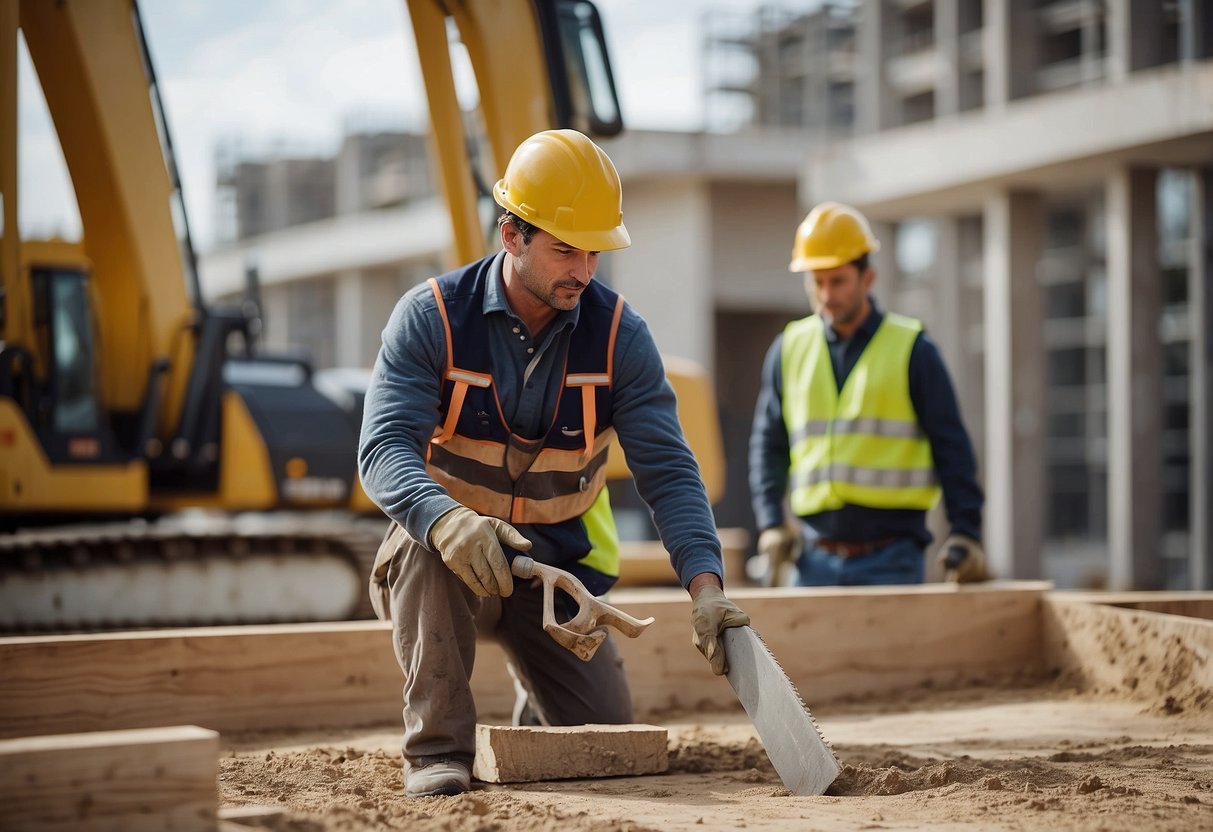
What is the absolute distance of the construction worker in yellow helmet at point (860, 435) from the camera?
17.2ft

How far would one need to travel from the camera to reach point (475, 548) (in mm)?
3227

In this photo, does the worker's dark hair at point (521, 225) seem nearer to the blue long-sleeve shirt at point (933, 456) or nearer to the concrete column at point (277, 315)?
the blue long-sleeve shirt at point (933, 456)

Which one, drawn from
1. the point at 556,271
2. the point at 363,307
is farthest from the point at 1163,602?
the point at 363,307

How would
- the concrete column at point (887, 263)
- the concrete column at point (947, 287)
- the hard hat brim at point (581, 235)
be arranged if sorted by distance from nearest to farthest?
the hard hat brim at point (581, 235), the concrete column at point (947, 287), the concrete column at point (887, 263)

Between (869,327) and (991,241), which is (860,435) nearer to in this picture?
(869,327)

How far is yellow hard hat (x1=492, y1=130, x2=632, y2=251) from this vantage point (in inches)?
142

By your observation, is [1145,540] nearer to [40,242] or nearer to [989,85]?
[989,85]

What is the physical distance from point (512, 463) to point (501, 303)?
0.42m

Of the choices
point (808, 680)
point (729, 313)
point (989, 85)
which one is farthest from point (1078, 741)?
point (729, 313)

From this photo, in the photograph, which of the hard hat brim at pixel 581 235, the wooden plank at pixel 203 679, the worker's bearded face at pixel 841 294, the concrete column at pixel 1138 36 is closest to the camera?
the hard hat brim at pixel 581 235

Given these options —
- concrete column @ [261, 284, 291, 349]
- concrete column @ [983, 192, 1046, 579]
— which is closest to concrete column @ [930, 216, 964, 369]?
concrete column @ [983, 192, 1046, 579]

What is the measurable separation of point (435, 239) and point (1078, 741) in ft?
69.1

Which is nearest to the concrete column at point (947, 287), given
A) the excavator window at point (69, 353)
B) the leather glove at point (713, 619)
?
the excavator window at point (69, 353)

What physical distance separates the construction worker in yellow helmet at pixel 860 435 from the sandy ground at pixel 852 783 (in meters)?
0.83
